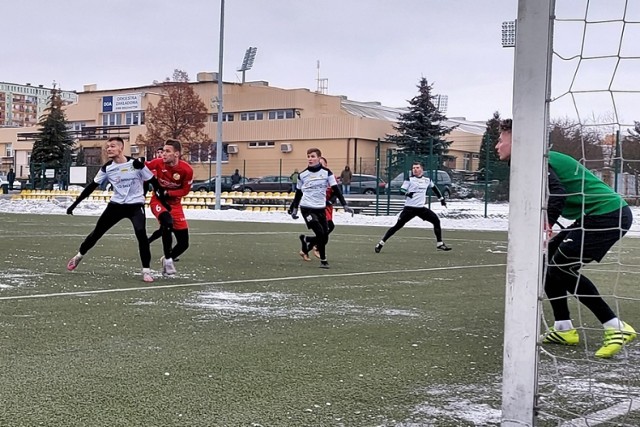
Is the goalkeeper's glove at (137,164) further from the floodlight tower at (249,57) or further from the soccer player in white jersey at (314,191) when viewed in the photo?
the floodlight tower at (249,57)

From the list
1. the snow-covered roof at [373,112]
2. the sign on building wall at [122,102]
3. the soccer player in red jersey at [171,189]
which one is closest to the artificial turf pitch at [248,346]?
the soccer player in red jersey at [171,189]

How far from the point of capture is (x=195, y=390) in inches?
171

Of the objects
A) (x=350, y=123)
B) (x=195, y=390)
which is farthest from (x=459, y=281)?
(x=350, y=123)

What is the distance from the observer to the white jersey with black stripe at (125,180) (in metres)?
9.69

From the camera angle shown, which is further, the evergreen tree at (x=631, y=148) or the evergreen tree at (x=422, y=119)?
the evergreen tree at (x=422, y=119)

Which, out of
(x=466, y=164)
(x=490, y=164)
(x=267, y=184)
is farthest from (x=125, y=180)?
(x=267, y=184)

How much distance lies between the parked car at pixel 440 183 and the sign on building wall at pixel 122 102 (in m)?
43.6

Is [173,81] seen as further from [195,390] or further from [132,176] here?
[195,390]

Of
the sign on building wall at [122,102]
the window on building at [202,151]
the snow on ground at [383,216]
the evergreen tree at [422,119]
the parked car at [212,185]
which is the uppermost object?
the sign on building wall at [122,102]

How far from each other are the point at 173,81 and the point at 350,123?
14.1 metres

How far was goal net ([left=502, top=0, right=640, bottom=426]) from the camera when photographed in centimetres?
353

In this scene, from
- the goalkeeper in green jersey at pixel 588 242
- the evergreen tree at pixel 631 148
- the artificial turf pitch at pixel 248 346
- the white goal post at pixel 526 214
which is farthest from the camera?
the goalkeeper in green jersey at pixel 588 242

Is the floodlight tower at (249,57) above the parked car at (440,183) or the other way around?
above

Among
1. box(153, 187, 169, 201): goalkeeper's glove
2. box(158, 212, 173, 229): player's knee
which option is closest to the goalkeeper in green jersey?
box(158, 212, 173, 229): player's knee
